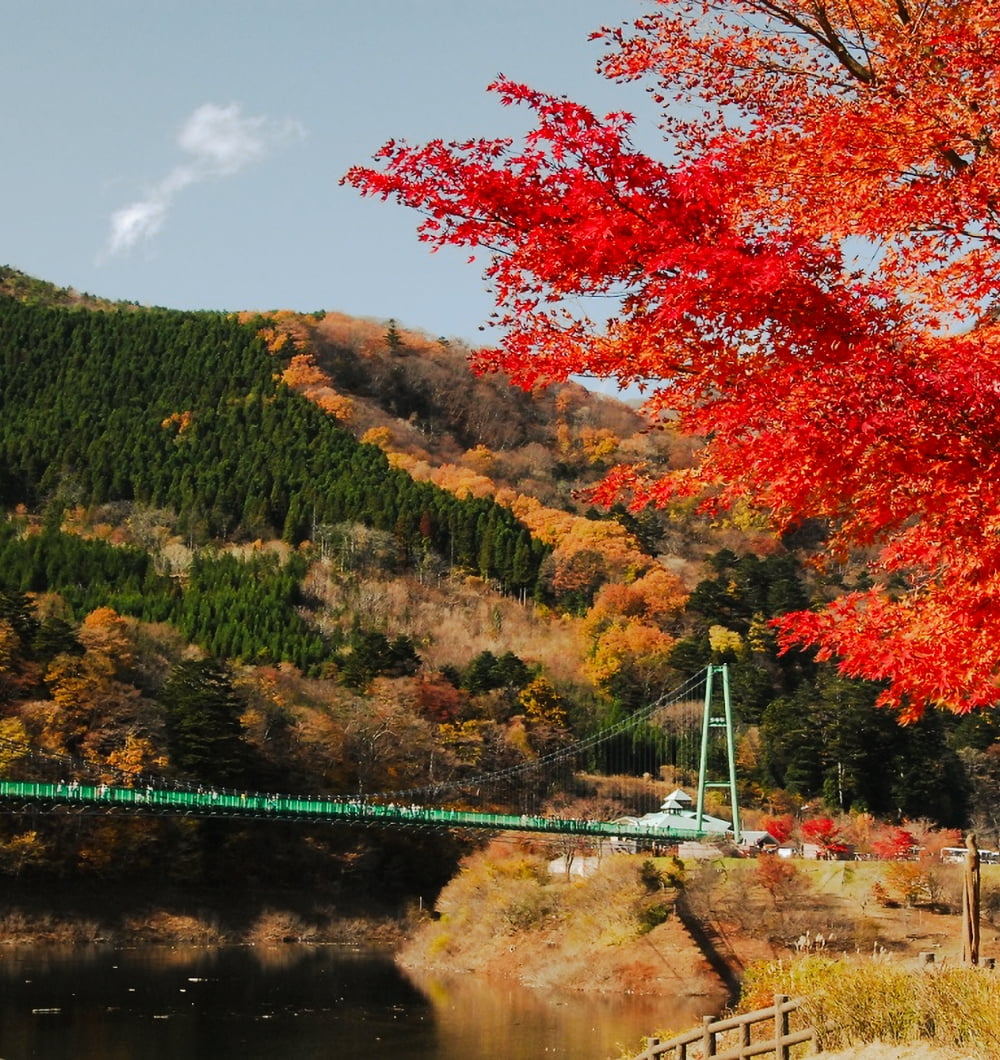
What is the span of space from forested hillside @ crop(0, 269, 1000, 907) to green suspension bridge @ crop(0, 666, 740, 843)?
649 millimetres

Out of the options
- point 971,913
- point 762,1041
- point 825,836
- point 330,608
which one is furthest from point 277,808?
point 762,1041

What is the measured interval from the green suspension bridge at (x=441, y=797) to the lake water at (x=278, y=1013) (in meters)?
4.23

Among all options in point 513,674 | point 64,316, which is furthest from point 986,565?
point 64,316

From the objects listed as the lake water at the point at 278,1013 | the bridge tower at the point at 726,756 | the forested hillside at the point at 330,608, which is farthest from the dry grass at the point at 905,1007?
the bridge tower at the point at 726,756

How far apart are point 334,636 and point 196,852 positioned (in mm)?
19263

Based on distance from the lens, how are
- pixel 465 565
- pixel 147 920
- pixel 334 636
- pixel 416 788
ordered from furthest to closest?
pixel 465 565, pixel 334 636, pixel 416 788, pixel 147 920

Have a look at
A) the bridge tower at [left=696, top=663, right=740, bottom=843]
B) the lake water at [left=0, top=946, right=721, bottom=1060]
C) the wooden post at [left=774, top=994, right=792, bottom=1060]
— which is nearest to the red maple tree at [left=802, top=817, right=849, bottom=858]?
the bridge tower at [left=696, top=663, right=740, bottom=843]

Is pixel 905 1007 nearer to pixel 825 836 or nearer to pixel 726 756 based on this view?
pixel 825 836

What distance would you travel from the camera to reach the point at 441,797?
49.0 meters

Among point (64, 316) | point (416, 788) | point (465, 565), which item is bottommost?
point (416, 788)

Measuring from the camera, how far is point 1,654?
138 feet

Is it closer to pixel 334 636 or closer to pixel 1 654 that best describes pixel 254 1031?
pixel 1 654

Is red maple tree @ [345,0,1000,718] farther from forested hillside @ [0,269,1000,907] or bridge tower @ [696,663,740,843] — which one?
bridge tower @ [696,663,740,843]

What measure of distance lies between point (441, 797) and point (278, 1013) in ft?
74.1
